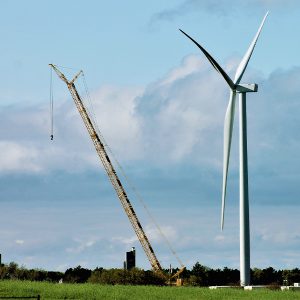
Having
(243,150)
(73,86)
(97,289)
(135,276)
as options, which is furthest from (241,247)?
(73,86)

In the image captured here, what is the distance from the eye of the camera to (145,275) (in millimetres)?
125438

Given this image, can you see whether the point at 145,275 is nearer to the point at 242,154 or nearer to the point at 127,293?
the point at 242,154

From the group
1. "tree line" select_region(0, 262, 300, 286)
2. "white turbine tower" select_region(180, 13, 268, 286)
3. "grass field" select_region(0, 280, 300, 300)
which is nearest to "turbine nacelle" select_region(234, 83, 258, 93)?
"white turbine tower" select_region(180, 13, 268, 286)

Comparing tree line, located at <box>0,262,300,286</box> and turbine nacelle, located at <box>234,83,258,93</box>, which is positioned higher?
turbine nacelle, located at <box>234,83,258,93</box>

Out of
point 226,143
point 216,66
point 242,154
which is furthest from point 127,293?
point 216,66

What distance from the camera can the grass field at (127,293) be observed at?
72750 millimetres

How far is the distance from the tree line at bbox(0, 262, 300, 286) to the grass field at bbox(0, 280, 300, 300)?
3615 cm

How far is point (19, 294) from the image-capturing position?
75688 mm

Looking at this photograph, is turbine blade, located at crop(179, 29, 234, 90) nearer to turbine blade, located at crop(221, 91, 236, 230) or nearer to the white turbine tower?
the white turbine tower

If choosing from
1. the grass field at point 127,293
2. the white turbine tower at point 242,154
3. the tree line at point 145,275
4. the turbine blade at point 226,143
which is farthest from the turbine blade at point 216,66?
the tree line at point 145,275

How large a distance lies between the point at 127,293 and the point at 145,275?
169ft

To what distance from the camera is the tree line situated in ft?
388

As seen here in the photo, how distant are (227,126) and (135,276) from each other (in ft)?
151

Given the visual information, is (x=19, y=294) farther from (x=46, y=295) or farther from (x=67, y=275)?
(x=67, y=275)
